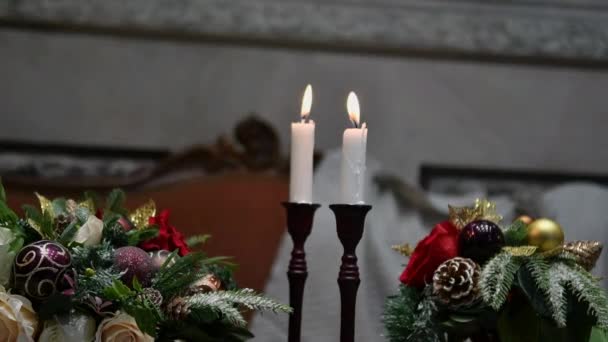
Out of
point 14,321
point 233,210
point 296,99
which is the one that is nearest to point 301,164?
point 14,321

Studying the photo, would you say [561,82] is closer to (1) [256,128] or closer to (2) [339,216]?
(1) [256,128]

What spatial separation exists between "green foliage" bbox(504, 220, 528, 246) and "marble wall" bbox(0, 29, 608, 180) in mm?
1263

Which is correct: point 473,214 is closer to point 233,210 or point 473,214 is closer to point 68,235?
point 68,235

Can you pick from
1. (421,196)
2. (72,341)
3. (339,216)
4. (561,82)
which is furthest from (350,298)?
(561,82)

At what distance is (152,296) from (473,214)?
300mm

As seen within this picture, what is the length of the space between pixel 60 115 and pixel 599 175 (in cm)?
120

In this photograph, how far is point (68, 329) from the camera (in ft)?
2.29

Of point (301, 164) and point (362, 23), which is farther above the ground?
point (362, 23)

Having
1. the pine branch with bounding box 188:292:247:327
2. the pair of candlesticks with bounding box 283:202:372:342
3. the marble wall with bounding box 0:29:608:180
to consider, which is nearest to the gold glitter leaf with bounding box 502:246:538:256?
the pair of candlesticks with bounding box 283:202:372:342

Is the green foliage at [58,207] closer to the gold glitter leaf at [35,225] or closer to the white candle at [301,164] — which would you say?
the gold glitter leaf at [35,225]

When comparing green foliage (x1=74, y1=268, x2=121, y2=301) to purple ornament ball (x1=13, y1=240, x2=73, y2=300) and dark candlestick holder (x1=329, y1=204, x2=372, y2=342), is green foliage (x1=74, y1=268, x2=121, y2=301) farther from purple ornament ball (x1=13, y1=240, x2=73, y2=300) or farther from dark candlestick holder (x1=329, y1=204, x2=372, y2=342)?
dark candlestick holder (x1=329, y1=204, x2=372, y2=342)

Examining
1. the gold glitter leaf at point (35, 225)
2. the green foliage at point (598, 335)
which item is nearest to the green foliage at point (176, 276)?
the gold glitter leaf at point (35, 225)

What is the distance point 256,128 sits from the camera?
1911 millimetres

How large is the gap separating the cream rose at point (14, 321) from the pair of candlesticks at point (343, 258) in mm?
205
